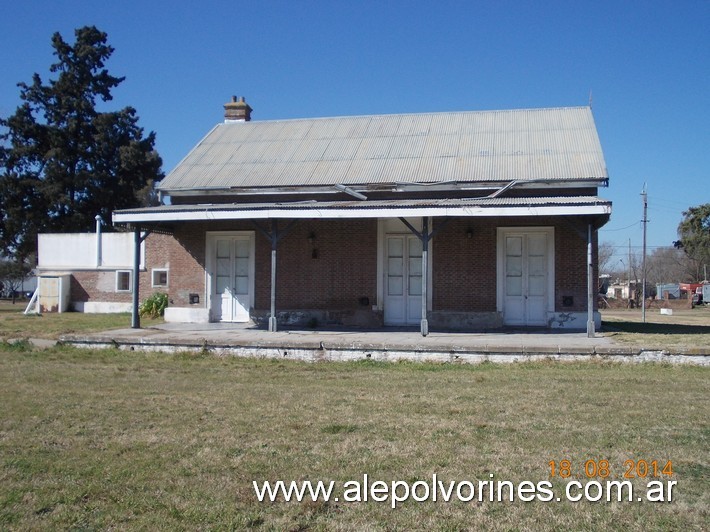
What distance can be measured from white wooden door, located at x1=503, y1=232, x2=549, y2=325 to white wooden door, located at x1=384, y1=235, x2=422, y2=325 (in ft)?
6.55

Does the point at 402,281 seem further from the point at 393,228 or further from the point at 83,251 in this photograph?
the point at 83,251

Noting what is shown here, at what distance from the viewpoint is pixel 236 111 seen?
22.2 m

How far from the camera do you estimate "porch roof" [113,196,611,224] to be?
12852 millimetres

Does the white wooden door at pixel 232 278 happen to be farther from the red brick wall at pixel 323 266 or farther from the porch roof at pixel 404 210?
the porch roof at pixel 404 210

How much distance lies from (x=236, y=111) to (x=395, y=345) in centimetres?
1305

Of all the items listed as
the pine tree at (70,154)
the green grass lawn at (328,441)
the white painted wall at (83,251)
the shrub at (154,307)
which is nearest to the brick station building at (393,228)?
the shrub at (154,307)

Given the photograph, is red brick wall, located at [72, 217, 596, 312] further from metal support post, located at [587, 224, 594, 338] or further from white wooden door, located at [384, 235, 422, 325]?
metal support post, located at [587, 224, 594, 338]

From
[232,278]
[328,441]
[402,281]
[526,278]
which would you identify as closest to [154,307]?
[232,278]

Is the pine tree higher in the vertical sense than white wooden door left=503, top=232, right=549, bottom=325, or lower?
higher

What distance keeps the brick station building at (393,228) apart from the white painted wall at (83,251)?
6652 millimetres

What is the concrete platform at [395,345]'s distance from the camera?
11.0 m

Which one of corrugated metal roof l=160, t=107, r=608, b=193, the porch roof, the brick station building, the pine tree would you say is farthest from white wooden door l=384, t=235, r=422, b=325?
the pine tree

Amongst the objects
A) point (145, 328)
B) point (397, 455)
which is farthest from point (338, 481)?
point (145, 328)

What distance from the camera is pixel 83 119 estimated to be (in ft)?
114
